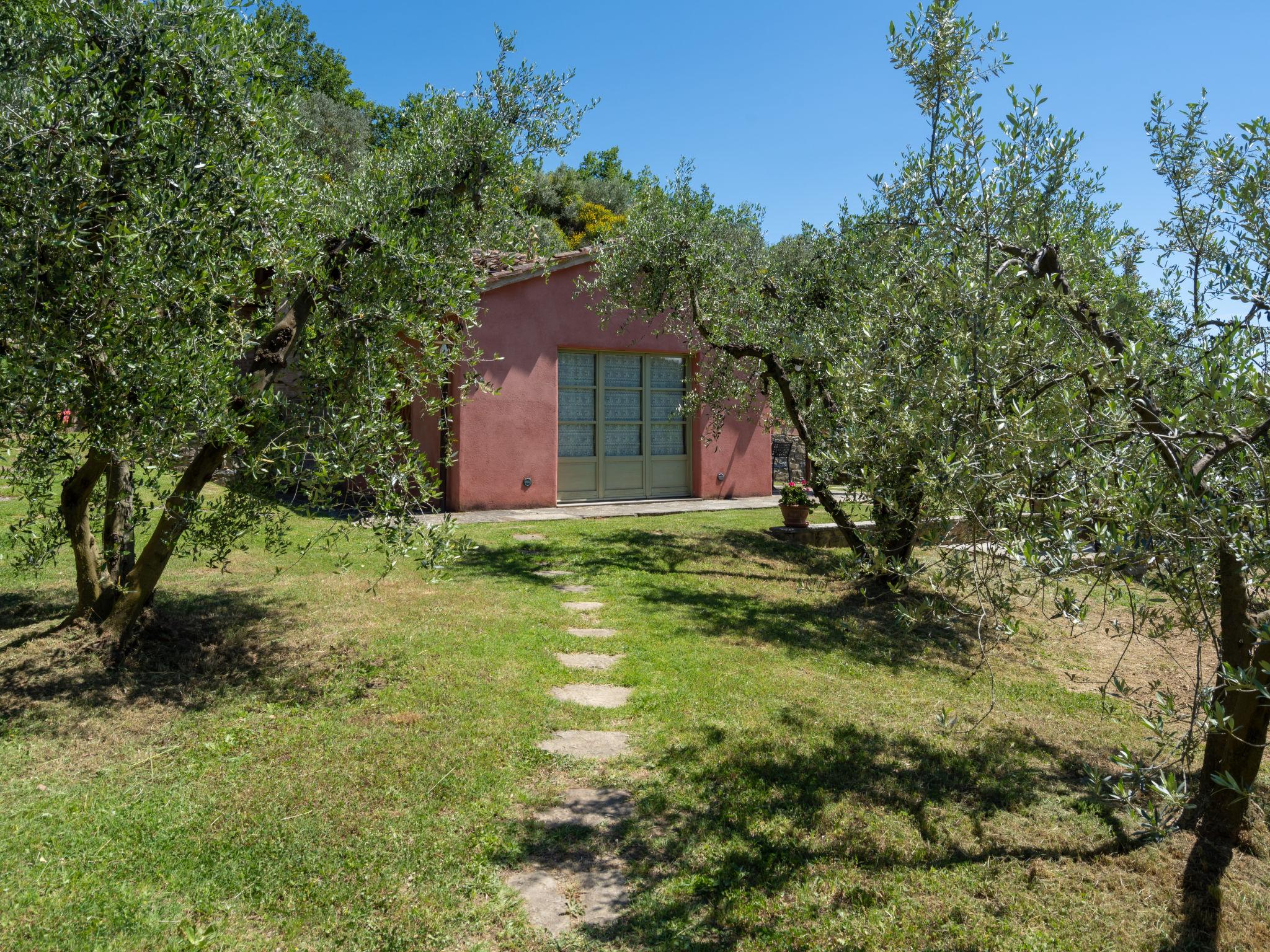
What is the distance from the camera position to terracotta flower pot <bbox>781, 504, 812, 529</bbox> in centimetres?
1275

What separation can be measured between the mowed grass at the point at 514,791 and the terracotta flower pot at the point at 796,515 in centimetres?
524

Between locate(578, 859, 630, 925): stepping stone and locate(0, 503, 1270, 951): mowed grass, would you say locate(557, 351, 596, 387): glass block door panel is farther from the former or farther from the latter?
locate(578, 859, 630, 925): stepping stone

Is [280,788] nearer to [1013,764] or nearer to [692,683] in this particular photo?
[692,683]

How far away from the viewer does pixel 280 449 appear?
4.69 m

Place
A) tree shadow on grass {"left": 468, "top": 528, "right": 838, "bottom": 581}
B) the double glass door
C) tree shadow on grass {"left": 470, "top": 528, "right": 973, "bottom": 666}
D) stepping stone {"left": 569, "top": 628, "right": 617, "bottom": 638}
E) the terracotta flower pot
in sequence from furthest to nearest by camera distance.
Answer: the double glass door, the terracotta flower pot, tree shadow on grass {"left": 468, "top": 528, "right": 838, "bottom": 581}, tree shadow on grass {"left": 470, "top": 528, "right": 973, "bottom": 666}, stepping stone {"left": 569, "top": 628, "right": 617, "bottom": 638}

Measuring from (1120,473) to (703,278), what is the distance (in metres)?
8.03

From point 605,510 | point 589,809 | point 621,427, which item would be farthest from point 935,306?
point 621,427

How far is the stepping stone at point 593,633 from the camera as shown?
7.09 metres

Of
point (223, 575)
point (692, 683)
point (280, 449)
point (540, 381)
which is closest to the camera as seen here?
point (280, 449)

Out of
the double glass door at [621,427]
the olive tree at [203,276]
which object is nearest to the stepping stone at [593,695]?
the olive tree at [203,276]

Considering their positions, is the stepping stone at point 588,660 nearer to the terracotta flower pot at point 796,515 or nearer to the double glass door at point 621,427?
the terracotta flower pot at point 796,515

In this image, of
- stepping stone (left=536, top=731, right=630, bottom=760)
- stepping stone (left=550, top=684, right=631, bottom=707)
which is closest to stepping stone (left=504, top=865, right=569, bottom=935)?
stepping stone (left=536, top=731, right=630, bottom=760)

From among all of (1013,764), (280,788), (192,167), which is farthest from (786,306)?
(280,788)

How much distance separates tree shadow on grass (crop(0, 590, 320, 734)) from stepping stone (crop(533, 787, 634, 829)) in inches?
89.1
